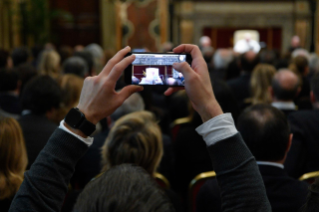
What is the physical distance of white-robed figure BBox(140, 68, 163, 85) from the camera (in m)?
1.38

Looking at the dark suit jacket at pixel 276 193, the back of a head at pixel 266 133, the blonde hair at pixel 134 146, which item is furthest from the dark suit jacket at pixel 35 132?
the back of a head at pixel 266 133

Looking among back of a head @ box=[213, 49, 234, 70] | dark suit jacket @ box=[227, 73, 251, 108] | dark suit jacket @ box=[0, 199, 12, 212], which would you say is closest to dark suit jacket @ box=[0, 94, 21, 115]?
dark suit jacket @ box=[0, 199, 12, 212]

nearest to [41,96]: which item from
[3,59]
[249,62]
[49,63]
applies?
[49,63]

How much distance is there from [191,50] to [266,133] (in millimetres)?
808

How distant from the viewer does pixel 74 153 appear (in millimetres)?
1104

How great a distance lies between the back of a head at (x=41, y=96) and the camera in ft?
9.23

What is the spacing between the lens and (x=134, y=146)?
194 cm

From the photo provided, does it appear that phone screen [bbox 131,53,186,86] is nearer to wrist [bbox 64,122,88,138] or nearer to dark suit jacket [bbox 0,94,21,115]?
wrist [bbox 64,122,88,138]

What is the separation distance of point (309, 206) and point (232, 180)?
20cm

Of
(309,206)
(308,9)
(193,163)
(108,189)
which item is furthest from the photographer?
(308,9)

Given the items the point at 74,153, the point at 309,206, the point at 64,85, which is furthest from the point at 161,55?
the point at 64,85

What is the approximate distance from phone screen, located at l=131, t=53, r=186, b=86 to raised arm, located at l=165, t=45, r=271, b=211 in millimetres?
311

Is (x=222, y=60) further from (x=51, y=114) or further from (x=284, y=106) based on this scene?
(x=51, y=114)

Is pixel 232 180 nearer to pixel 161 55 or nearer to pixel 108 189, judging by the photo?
pixel 108 189
